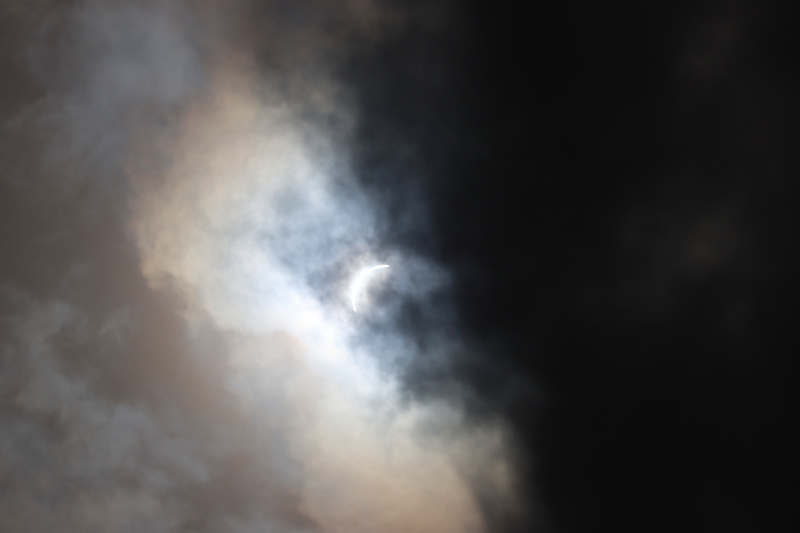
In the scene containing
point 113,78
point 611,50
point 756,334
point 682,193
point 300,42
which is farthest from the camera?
point 113,78

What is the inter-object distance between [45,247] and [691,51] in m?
14.1

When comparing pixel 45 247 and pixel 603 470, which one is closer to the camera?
pixel 603 470

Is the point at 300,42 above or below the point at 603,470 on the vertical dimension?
above

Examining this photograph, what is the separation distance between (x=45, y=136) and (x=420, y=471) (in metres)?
12.1

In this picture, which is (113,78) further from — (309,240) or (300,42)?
(309,240)

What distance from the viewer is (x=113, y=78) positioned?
474 inches

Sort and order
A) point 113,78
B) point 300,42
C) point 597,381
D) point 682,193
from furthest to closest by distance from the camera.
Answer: point 113,78, point 300,42, point 597,381, point 682,193

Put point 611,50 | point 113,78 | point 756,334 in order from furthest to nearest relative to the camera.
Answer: point 113,78, point 611,50, point 756,334

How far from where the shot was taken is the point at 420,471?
41.8 feet

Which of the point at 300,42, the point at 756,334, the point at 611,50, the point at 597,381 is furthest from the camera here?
the point at 300,42

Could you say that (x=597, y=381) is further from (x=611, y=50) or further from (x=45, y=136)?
(x=45, y=136)

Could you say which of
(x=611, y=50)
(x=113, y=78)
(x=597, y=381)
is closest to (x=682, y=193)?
(x=611, y=50)

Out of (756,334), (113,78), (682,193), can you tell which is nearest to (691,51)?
(682,193)

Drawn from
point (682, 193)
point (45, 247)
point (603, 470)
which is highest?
point (45, 247)
